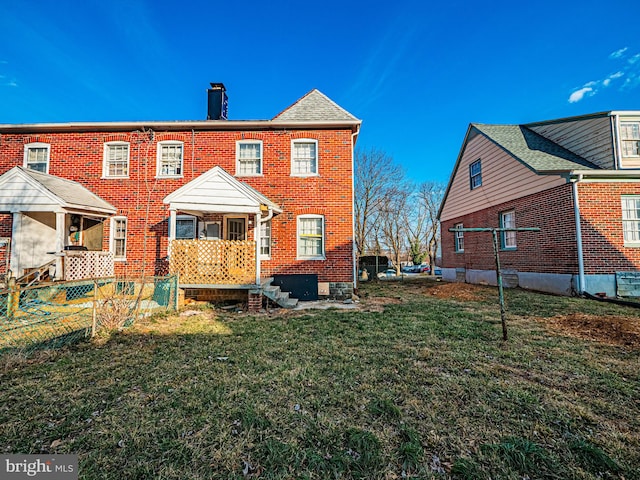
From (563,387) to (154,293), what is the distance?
1002 centimetres

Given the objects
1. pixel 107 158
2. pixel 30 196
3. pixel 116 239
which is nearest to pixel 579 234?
pixel 116 239

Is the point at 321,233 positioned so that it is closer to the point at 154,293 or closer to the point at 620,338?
the point at 154,293

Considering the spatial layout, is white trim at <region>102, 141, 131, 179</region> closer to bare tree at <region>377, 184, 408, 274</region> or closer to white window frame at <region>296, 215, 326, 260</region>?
white window frame at <region>296, 215, 326, 260</region>

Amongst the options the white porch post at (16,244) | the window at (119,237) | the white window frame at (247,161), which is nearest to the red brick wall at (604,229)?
the white window frame at (247,161)

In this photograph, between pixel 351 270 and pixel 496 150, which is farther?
pixel 496 150

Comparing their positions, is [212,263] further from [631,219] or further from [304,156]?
[631,219]

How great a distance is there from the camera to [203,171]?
11.0 m

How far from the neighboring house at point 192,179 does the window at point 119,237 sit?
0.13 ft

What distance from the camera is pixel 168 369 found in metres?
3.91

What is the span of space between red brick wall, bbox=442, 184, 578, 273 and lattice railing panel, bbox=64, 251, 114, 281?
1616 centimetres

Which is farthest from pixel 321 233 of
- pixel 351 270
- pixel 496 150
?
pixel 496 150

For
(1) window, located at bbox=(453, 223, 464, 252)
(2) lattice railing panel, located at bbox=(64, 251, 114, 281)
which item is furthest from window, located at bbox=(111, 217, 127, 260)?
(1) window, located at bbox=(453, 223, 464, 252)

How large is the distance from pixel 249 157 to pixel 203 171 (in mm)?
→ 1865

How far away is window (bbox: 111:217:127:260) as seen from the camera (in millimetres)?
10914
